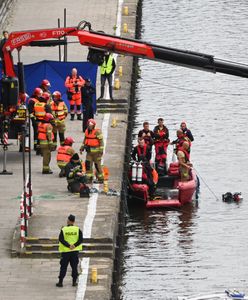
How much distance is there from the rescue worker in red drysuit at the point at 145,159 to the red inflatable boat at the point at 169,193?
0.16 m

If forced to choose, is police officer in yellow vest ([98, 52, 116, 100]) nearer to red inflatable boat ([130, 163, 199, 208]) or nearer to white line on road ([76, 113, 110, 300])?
red inflatable boat ([130, 163, 199, 208])

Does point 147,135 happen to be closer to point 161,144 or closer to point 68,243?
point 161,144

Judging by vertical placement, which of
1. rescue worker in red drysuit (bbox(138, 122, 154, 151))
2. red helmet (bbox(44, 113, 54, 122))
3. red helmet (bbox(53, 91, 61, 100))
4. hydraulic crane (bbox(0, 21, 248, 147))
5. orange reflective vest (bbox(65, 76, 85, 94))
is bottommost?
rescue worker in red drysuit (bbox(138, 122, 154, 151))

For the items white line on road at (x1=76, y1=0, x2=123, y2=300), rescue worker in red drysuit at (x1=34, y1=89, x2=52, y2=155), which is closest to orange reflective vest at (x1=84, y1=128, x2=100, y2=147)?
white line on road at (x1=76, y1=0, x2=123, y2=300)

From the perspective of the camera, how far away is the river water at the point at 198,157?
42.8 m

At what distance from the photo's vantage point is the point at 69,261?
39.7 m

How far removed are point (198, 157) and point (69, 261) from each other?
17.0 metres

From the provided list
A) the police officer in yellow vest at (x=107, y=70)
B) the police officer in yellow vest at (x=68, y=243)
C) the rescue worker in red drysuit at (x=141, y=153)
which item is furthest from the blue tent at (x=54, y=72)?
the police officer in yellow vest at (x=68, y=243)

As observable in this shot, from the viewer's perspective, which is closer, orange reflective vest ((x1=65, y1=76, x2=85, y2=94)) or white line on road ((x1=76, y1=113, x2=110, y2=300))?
white line on road ((x1=76, y1=113, x2=110, y2=300))

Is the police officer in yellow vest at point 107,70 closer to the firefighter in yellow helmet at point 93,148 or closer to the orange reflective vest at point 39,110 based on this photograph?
the orange reflective vest at point 39,110

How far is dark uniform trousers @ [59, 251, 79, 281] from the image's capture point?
39.5 metres

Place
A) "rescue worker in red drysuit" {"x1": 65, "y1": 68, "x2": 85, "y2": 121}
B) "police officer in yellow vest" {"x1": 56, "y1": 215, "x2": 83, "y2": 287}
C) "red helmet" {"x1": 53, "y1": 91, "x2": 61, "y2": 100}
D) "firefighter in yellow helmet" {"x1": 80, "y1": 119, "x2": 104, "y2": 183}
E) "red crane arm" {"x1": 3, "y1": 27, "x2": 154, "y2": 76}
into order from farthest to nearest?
"rescue worker in red drysuit" {"x1": 65, "y1": 68, "x2": 85, "y2": 121}
"red helmet" {"x1": 53, "y1": 91, "x2": 61, "y2": 100}
"firefighter in yellow helmet" {"x1": 80, "y1": 119, "x2": 104, "y2": 183}
"red crane arm" {"x1": 3, "y1": 27, "x2": 154, "y2": 76}
"police officer in yellow vest" {"x1": 56, "y1": 215, "x2": 83, "y2": 287}

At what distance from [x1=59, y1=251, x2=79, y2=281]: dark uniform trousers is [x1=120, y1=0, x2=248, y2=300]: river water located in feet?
5.59

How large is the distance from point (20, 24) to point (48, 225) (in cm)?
3187
